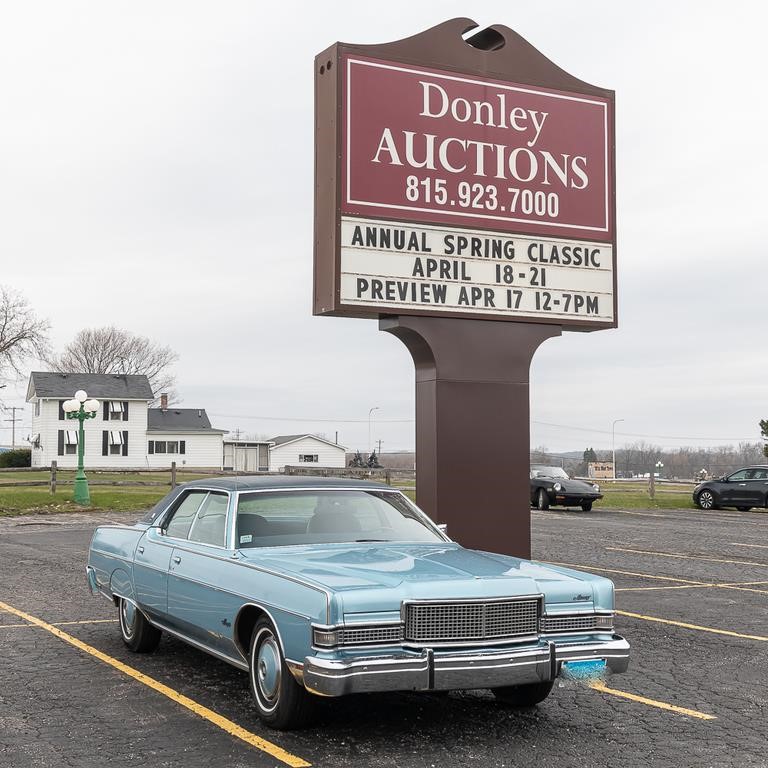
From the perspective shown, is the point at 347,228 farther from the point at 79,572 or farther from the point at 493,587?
the point at 79,572

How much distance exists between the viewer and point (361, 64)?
10.7 m

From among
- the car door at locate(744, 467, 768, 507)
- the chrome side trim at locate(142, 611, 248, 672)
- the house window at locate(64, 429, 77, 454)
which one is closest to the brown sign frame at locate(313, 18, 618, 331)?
the chrome side trim at locate(142, 611, 248, 672)

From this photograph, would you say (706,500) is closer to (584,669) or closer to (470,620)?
(584,669)

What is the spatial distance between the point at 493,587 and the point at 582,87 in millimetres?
7848

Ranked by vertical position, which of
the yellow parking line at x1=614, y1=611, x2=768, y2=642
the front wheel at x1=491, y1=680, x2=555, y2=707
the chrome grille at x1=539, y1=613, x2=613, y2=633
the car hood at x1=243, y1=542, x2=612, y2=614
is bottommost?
the yellow parking line at x1=614, y1=611, x2=768, y2=642

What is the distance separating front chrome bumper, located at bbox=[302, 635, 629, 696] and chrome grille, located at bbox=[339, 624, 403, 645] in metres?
0.09

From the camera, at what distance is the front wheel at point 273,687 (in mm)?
5793

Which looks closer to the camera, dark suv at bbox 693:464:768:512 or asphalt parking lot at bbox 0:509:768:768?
asphalt parking lot at bbox 0:509:768:768

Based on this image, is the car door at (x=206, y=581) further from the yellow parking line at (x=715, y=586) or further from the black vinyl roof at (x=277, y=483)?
the yellow parking line at (x=715, y=586)

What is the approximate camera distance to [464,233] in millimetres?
11094

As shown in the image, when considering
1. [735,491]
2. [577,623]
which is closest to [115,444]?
[735,491]

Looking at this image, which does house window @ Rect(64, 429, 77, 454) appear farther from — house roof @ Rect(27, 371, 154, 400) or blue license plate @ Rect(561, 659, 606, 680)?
blue license plate @ Rect(561, 659, 606, 680)

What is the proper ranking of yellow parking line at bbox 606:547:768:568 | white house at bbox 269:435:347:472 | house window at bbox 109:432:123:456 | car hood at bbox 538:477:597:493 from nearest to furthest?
yellow parking line at bbox 606:547:768:568 → car hood at bbox 538:477:597:493 → house window at bbox 109:432:123:456 → white house at bbox 269:435:347:472

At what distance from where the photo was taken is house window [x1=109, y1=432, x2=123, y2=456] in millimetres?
67750
